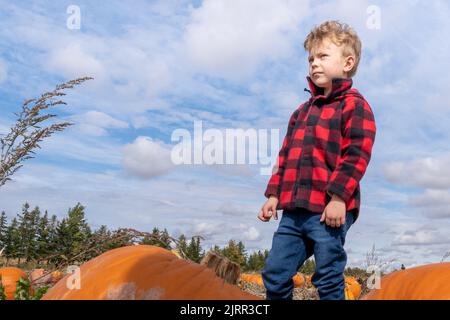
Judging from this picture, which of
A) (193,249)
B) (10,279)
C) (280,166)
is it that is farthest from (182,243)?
(10,279)

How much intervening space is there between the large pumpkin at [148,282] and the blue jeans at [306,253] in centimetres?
71

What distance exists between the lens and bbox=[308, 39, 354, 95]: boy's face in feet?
11.7

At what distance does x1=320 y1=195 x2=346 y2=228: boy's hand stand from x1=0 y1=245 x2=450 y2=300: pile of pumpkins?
44cm

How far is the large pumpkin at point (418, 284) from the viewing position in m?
2.68

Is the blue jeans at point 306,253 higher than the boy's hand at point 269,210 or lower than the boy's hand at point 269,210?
lower

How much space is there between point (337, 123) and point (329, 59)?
1.54 feet

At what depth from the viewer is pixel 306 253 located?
11.2 ft

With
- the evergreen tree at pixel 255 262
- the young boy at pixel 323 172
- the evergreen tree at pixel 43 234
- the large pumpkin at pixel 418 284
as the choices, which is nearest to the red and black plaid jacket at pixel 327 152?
the young boy at pixel 323 172

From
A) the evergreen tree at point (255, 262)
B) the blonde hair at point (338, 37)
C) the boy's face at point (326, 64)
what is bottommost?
the evergreen tree at point (255, 262)

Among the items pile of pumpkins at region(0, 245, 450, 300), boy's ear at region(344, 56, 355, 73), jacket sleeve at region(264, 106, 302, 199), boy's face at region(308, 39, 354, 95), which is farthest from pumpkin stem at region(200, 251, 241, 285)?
boy's ear at region(344, 56, 355, 73)

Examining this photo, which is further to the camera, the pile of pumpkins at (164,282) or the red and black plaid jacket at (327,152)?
the red and black plaid jacket at (327,152)

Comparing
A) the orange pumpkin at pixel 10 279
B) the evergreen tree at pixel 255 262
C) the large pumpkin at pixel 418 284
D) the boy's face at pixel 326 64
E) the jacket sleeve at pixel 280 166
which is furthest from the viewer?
the evergreen tree at pixel 255 262

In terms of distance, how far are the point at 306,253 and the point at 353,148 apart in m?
0.74

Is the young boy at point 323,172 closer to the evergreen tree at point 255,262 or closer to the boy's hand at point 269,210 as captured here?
the boy's hand at point 269,210
